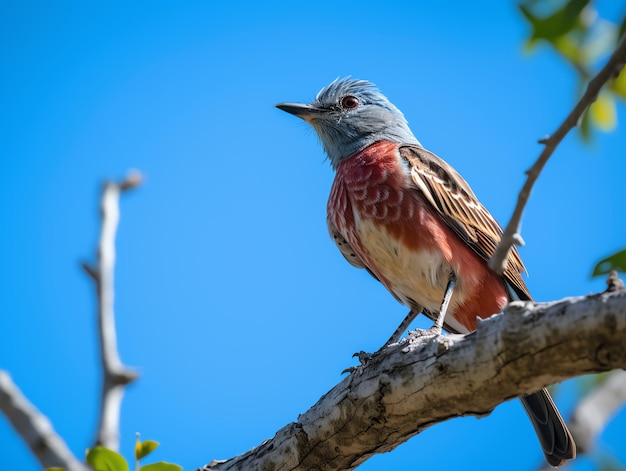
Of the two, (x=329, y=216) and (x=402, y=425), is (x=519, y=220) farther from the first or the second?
(x=329, y=216)

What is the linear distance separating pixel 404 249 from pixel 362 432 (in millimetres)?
1946

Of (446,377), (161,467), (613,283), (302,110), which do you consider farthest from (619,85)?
(302,110)

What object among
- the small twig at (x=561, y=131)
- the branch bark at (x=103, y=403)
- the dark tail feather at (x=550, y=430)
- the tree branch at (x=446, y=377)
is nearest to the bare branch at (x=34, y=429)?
the branch bark at (x=103, y=403)

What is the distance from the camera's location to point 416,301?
6.38 metres

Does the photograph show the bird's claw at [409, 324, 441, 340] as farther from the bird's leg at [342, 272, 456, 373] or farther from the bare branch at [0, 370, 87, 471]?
the bare branch at [0, 370, 87, 471]

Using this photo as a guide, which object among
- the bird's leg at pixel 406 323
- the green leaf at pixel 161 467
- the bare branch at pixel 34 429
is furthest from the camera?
the bird's leg at pixel 406 323

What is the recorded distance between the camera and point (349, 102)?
25.5 ft

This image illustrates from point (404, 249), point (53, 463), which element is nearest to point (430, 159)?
point (404, 249)

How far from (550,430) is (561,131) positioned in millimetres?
2969

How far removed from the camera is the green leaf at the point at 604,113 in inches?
196

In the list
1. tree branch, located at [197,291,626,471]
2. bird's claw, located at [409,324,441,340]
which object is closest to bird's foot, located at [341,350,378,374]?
tree branch, located at [197,291,626,471]

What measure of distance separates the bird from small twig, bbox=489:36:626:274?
186 centimetres

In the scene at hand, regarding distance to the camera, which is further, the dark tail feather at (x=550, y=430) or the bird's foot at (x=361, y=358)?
the dark tail feather at (x=550, y=430)

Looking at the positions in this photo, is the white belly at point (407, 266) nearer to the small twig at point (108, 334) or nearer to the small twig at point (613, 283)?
the small twig at point (108, 334)
